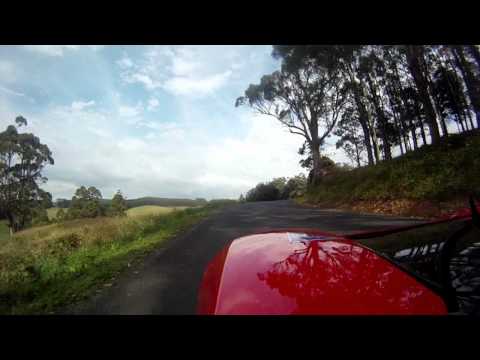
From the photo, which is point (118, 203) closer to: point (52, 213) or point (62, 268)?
point (52, 213)

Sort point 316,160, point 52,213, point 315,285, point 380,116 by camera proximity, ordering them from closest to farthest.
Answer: point 315,285 < point 316,160 < point 380,116 < point 52,213

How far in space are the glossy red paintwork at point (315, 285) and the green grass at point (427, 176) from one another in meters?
9.79

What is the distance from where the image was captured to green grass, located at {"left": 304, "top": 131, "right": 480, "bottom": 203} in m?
8.80

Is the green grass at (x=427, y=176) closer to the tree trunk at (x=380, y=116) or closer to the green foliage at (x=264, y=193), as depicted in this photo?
the tree trunk at (x=380, y=116)

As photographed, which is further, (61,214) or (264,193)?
(264,193)

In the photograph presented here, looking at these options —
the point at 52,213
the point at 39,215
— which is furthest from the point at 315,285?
the point at 52,213

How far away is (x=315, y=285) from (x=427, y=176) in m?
12.6

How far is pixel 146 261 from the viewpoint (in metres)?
4.93

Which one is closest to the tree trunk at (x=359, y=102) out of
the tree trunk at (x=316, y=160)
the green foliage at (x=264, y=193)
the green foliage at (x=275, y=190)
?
the tree trunk at (x=316, y=160)

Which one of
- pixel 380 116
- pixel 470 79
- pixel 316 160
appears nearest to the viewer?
pixel 470 79

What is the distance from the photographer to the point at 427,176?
10.5m
